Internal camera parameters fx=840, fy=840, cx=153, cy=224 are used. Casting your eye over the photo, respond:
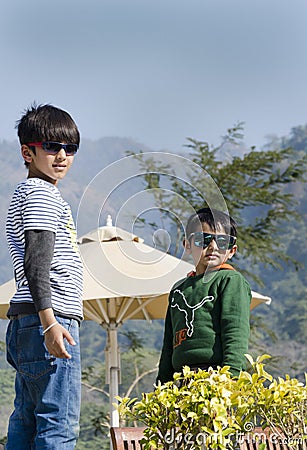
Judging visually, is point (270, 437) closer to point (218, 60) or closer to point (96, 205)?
point (96, 205)

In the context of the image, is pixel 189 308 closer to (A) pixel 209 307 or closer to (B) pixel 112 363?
(A) pixel 209 307

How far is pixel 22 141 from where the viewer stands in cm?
221

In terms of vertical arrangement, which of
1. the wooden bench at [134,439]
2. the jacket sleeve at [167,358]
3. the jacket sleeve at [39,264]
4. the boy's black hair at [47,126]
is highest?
the boy's black hair at [47,126]

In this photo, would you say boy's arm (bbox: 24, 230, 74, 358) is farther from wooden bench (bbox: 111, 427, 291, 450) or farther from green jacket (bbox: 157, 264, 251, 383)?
green jacket (bbox: 157, 264, 251, 383)

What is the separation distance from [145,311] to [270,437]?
4.23 metres

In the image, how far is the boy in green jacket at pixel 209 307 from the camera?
8.66 ft

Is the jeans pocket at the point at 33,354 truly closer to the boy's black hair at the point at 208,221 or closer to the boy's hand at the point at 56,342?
the boy's hand at the point at 56,342

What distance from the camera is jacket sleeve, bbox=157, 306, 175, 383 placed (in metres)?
2.88

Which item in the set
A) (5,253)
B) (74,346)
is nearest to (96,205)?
(5,253)

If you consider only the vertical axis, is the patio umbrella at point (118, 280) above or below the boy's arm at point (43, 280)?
above

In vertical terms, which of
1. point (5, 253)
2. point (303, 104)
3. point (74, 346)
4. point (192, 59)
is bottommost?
point (74, 346)

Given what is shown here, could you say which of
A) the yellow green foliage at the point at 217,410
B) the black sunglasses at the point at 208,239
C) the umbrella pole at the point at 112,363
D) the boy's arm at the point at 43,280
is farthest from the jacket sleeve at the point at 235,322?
the umbrella pole at the point at 112,363

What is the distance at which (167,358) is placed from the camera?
2900 mm

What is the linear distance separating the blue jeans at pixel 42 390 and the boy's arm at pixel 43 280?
0.04 meters
